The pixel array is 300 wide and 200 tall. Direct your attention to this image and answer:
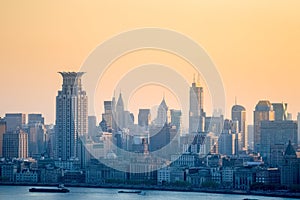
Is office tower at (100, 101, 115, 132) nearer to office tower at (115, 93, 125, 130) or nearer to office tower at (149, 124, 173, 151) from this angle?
office tower at (115, 93, 125, 130)

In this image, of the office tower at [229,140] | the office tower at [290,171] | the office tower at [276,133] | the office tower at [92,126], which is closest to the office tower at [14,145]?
the office tower at [92,126]

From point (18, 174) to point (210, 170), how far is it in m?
4.41

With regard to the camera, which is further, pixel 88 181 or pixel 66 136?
pixel 66 136

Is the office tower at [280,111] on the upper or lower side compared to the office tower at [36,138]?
upper

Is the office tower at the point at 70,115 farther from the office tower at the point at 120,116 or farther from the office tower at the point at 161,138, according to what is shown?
the office tower at the point at 161,138

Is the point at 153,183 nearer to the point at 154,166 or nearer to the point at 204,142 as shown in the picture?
the point at 154,166

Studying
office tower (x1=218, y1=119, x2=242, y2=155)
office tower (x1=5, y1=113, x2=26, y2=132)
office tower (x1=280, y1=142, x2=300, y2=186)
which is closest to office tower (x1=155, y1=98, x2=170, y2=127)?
office tower (x1=218, y1=119, x2=242, y2=155)

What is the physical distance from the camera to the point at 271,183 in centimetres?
2256

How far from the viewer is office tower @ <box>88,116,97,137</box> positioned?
31.6m

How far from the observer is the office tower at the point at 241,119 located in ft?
114

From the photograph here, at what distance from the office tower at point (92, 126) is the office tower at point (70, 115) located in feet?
1.67

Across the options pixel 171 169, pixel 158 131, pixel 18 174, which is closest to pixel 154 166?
pixel 171 169

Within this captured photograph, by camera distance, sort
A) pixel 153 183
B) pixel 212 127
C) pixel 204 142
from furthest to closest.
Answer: pixel 212 127, pixel 204 142, pixel 153 183

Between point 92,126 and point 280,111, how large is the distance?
5774 mm
